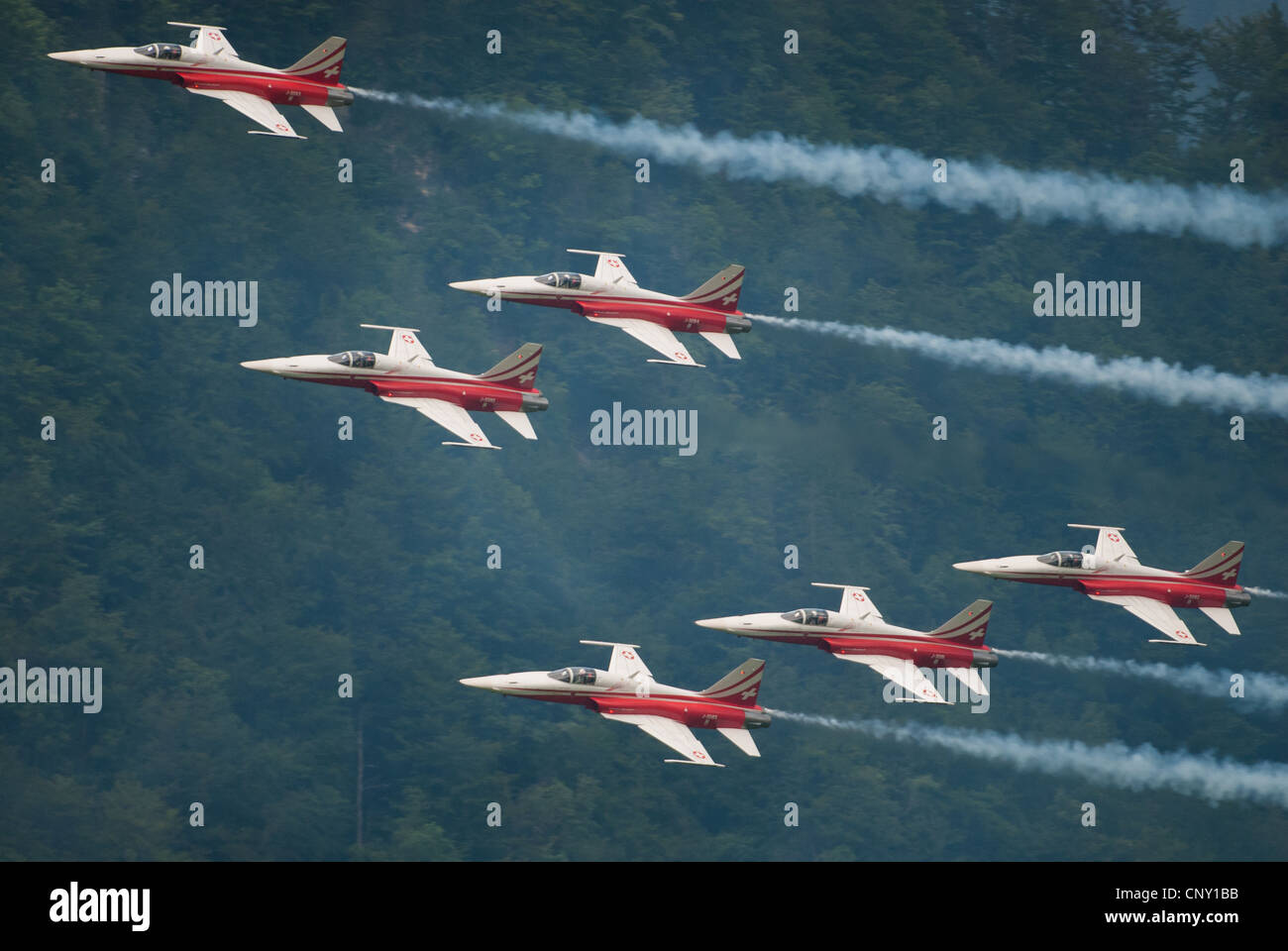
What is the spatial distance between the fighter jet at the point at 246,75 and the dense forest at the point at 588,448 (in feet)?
143

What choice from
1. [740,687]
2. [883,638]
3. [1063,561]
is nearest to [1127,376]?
[1063,561]


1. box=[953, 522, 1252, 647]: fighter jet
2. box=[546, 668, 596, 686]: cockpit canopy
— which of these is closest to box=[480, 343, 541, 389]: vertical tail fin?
box=[546, 668, 596, 686]: cockpit canopy

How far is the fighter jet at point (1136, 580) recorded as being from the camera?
82.6 m

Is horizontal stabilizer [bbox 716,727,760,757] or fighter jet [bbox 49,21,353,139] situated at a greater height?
fighter jet [bbox 49,21,353,139]

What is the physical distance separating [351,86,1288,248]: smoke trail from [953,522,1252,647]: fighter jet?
2797 centimetres

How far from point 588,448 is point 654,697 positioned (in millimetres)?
56615

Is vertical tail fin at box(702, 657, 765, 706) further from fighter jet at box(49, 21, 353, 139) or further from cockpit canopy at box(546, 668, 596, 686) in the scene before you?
fighter jet at box(49, 21, 353, 139)

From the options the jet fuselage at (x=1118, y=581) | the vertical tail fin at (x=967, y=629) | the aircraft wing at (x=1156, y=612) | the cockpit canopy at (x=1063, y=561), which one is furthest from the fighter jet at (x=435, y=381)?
the aircraft wing at (x=1156, y=612)

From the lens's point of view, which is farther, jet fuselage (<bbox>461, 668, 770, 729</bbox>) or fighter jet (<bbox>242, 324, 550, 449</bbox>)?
fighter jet (<bbox>242, 324, 550, 449</bbox>)

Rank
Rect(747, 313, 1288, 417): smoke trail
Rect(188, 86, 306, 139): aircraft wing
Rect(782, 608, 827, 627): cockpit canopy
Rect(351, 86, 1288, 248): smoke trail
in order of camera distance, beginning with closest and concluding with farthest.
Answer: Rect(782, 608, 827, 627): cockpit canopy < Rect(188, 86, 306, 139): aircraft wing < Rect(747, 313, 1288, 417): smoke trail < Rect(351, 86, 1288, 248): smoke trail

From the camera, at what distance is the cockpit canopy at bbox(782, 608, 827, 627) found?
3184 inches

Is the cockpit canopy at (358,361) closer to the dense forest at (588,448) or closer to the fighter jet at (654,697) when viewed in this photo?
the fighter jet at (654,697)
